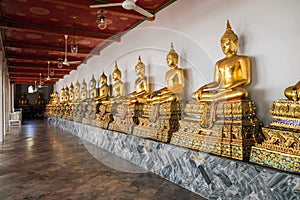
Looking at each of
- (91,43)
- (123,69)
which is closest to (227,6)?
(123,69)

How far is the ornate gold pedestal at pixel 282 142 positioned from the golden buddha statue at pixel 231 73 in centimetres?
47

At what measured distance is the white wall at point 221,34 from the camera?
2172 mm

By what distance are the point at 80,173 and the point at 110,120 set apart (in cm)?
179

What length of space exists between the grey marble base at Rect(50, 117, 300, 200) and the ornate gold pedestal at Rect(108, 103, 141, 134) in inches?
9.2

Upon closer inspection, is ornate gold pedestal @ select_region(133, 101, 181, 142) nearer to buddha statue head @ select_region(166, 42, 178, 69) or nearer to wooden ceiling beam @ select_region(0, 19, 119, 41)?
buddha statue head @ select_region(166, 42, 178, 69)

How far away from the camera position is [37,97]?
18.0 metres

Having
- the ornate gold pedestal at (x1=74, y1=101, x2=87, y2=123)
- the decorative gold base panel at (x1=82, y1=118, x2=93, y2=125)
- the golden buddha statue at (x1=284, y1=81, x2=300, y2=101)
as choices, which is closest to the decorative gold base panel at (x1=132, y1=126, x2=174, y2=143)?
the golden buddha statue at (x1=284, y1=81, x2=300, y2=101)

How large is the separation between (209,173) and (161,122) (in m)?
1.07

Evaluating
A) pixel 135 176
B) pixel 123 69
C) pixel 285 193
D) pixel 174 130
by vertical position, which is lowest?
pixel 135 176

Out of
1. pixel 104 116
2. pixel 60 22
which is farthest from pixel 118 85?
pixel 60 22

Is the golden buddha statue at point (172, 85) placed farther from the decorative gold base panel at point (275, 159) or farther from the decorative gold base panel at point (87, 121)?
the decorative gold base panel at point (87, 121)

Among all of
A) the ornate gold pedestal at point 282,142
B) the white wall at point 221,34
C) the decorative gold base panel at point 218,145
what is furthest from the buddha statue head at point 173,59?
the ornate gold pedestal at point 282,142

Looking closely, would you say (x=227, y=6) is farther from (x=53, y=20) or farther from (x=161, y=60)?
(x=53, y=20)

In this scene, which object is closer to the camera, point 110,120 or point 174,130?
point 174,130
